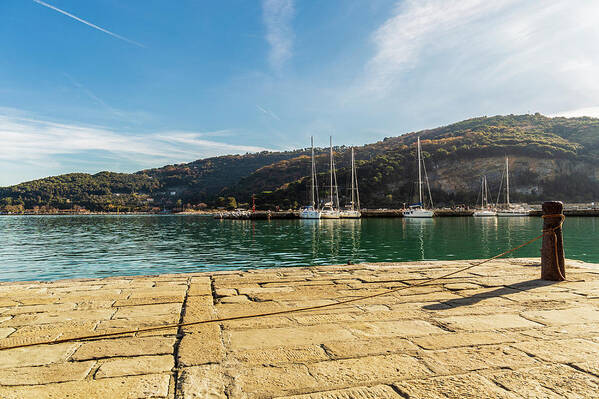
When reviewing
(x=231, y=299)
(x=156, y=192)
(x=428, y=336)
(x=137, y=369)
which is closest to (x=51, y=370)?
(x=137, y=369)

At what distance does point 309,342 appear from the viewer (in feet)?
9.97

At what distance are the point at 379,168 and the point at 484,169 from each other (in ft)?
79.8

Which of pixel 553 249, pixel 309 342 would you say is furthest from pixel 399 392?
pixel 553 249

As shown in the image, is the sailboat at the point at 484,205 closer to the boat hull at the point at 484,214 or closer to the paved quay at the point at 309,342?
the boat hull at the point at 484,214

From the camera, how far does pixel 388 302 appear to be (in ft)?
14.3

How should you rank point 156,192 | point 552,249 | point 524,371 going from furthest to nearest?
1. point 156,192
2. point 552,249
3. point 524,371

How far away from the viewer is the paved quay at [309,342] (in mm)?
2238

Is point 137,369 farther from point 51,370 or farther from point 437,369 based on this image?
point 437,369

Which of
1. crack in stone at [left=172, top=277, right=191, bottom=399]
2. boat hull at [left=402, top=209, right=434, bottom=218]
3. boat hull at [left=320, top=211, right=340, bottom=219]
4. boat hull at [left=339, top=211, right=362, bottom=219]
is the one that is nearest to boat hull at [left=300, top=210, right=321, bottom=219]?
boat hull at [left=320, top=211, right=340, bottom=219]

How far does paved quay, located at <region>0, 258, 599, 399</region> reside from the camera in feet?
7.34

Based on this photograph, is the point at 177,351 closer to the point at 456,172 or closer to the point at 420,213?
the point at 420,213

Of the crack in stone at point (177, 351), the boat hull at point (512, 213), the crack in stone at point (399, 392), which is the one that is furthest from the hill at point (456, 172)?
the crack in stone at point (399, 392)

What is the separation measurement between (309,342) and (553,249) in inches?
181

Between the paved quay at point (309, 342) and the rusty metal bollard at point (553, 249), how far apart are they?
235mm
